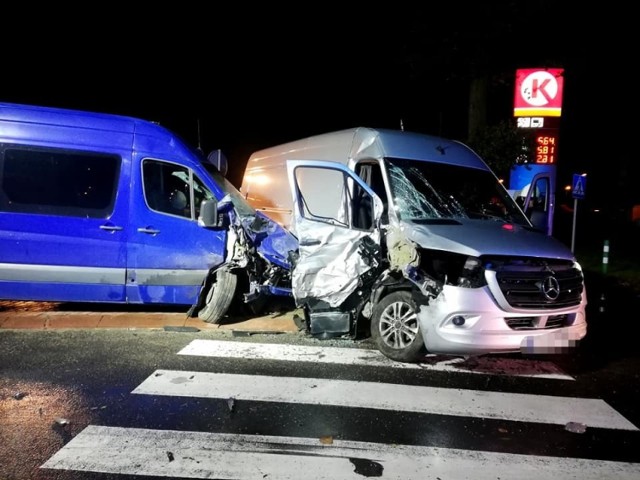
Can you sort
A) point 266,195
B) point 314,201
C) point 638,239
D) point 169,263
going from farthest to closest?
point 638,239
point 266,195
point 314,201
point 169,263

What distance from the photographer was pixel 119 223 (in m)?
6.64

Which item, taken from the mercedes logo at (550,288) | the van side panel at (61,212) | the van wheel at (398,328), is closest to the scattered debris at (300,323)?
the van wheel at (398,328)

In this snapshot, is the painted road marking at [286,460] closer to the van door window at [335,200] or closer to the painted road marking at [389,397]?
the painted road marking at [389,397]

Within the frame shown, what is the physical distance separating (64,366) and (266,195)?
6.01 m

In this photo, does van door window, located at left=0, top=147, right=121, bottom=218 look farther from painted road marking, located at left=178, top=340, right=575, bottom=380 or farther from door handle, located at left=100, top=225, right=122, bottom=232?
painted road marking, located at left=178, top=340, right=575, bottom=380

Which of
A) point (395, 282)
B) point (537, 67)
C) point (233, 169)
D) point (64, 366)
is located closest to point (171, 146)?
point (64, 366)

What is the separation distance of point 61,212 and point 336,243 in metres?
3.61

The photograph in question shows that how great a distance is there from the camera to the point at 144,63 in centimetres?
2550

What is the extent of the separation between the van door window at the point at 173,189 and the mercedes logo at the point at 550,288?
14.1ft

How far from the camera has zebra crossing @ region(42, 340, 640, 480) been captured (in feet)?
11.5

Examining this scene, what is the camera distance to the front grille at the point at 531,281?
200 inches

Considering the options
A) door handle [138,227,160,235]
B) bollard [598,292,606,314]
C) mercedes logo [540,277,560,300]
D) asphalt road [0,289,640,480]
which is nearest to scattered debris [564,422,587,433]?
asphalt road [0,289,640,480]

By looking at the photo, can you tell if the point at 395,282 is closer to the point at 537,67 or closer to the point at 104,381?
the point at 104,381

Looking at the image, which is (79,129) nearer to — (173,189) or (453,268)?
(173,189)
